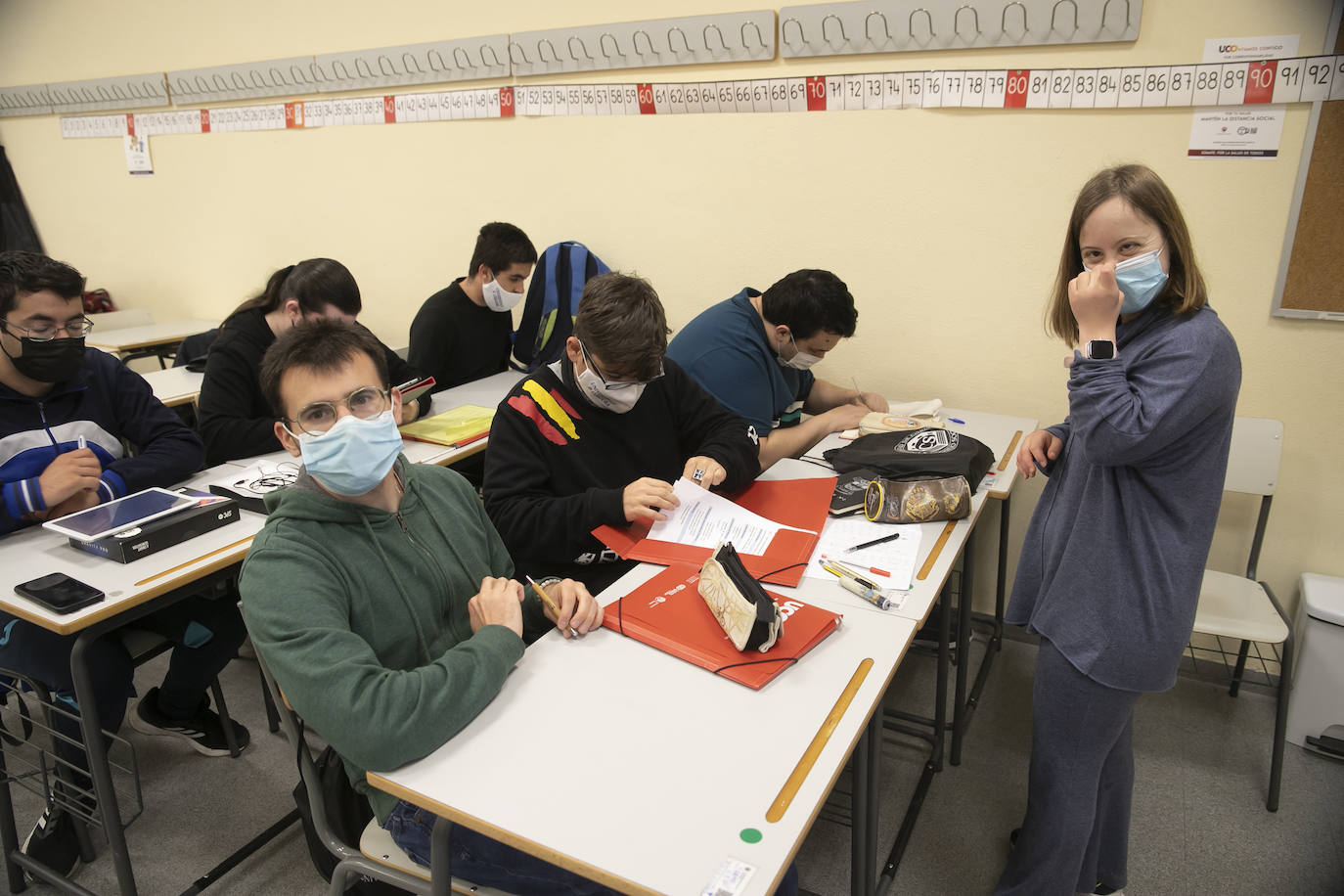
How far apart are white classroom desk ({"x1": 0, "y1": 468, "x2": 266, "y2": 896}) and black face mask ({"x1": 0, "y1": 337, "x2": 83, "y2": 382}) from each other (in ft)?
1.19

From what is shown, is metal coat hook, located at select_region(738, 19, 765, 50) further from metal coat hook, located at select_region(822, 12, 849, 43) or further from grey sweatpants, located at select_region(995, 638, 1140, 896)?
grey sweatpants, located at select_region(995, 638, 1140, 896)

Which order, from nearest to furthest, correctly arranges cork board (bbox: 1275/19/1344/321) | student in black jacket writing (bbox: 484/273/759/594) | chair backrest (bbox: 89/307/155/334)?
1. student in black jacket writing (bbox: 484/273/759/594)
2. cork board (bbox: 1275/19/1344/321)
3. chair backrest (bbox: 89/307/155/334)

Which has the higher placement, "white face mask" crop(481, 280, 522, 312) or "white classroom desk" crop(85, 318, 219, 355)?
"white face mask" crop(481, 280, 522, 312)

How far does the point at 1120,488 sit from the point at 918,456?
2.22 ft

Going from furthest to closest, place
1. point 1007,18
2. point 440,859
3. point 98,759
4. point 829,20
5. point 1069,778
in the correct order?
point 829,20 → point 1007,18 → point 98,759 → point 1069,778 → point 440,859

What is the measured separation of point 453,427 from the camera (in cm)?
252

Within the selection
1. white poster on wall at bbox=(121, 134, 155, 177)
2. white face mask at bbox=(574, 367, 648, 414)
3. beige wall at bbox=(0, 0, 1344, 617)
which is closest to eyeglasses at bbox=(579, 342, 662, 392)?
white face mask at bbox=(574, 367, 648, 414)

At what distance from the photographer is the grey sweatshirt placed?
4.10 feet

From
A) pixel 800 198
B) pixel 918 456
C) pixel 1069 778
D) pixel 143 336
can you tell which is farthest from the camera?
pixel 143 336

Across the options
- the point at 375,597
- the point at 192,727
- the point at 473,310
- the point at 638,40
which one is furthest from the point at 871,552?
the point at 638,40

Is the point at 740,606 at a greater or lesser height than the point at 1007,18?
lesser

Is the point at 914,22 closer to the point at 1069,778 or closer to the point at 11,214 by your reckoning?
the point at 1069,778

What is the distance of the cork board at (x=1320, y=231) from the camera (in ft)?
7.04

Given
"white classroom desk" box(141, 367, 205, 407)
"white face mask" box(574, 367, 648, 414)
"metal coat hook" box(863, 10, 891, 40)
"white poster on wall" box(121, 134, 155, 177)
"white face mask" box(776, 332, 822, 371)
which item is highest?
"metal coat hook" box(863, 10, 891, 40)
